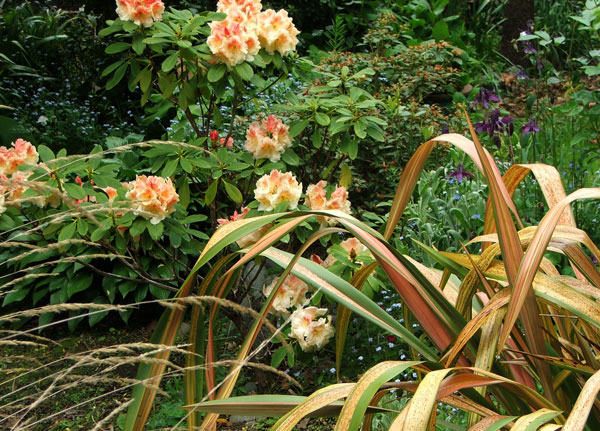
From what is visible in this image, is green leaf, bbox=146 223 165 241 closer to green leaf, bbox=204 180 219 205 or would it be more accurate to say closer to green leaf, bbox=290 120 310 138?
green leaf, bbox=204 180 219 205

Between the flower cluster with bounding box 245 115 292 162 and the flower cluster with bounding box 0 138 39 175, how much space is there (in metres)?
0.81

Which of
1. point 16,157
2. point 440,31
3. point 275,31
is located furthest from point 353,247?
point 440,31

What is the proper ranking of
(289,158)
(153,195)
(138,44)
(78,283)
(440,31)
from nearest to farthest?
(153,195)
(138,44)
(289,158)
(78,283)
(440,31)

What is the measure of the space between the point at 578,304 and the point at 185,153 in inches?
63.9

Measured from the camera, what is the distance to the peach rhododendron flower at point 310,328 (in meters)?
2.59

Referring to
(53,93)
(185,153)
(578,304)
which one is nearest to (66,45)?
(53,93)

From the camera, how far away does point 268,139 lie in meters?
2.85

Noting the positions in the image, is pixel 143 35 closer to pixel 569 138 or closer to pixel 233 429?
pixel 233 429

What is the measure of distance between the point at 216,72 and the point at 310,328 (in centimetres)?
98

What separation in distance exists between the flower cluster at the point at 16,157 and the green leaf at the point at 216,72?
0.72 m

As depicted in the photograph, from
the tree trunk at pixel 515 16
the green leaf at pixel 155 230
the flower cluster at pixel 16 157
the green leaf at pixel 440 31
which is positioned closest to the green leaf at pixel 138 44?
the flower cluster at pixel 16 157

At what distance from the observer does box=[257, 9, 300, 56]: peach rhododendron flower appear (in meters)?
2.74

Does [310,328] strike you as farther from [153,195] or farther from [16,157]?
[16,157]

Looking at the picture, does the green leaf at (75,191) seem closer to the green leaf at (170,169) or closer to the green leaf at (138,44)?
the green leaf at (170,169)
